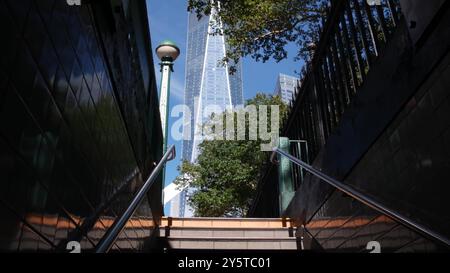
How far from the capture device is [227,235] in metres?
5.28

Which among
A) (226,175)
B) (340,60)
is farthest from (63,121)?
(226,175)

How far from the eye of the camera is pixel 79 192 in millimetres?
2234

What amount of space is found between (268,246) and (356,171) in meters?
1.90

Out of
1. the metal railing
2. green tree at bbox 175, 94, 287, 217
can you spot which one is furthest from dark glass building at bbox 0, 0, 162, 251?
green tree at bbox 175, 94, 287, 217

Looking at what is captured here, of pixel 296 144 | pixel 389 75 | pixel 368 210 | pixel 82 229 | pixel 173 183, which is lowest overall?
pixel 82 229

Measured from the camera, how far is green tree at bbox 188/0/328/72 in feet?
31.9

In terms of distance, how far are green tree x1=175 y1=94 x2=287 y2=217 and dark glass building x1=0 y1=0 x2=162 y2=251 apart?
12348 mm

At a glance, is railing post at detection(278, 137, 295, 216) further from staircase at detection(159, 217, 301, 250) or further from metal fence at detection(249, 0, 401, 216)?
staircase at detection(159, 217, 301, 250)

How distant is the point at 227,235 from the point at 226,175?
1113cm

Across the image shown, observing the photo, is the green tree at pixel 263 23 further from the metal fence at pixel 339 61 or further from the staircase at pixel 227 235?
the staircase at pixel 227 235

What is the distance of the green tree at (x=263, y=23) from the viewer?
9734 mm

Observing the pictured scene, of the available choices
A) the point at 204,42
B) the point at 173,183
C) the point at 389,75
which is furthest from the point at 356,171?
the point at 204,42

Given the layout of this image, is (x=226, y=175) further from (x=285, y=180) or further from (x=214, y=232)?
(x=214, y=232)
